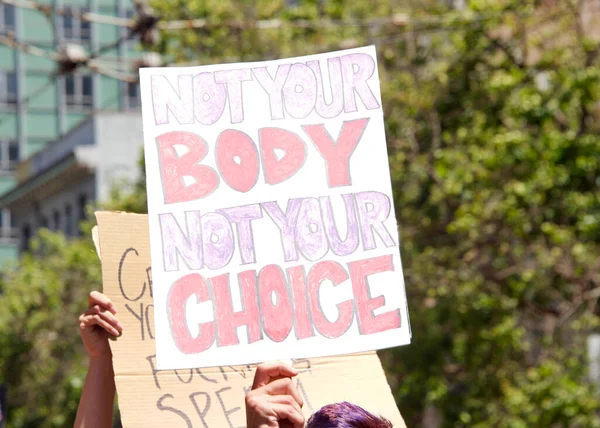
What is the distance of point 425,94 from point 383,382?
12.0m

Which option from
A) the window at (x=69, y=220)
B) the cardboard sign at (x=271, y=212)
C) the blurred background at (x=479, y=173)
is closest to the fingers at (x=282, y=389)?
the cardboard sign at (x=271, y=212)

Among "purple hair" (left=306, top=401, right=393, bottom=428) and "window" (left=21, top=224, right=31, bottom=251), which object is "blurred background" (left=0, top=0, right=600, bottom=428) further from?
"window" (left=21, top=224, right=31, bottom=251)

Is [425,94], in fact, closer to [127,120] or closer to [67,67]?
[67,67]

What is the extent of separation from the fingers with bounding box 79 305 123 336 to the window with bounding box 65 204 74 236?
33.6 meters

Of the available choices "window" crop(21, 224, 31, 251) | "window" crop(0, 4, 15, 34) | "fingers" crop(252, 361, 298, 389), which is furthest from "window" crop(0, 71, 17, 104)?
"fingers" crop(252, 361, 298, 389)

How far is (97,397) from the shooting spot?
3.76 meters

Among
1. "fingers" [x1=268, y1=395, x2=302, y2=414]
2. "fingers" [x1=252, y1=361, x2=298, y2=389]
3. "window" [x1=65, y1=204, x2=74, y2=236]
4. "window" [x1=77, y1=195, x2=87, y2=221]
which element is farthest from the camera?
"window" [x1=65, y1=204, x2=74, y2=236]

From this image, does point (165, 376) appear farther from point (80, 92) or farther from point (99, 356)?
point (80, 92)

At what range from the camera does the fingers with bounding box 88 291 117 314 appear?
3.79m

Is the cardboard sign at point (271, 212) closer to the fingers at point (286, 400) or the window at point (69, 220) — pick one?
the fingers at point (286, 400)

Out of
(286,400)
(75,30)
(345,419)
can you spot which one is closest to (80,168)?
(75,30)

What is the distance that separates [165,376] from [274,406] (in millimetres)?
838

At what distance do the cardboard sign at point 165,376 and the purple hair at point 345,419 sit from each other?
0.72 m

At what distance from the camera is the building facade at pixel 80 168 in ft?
117
